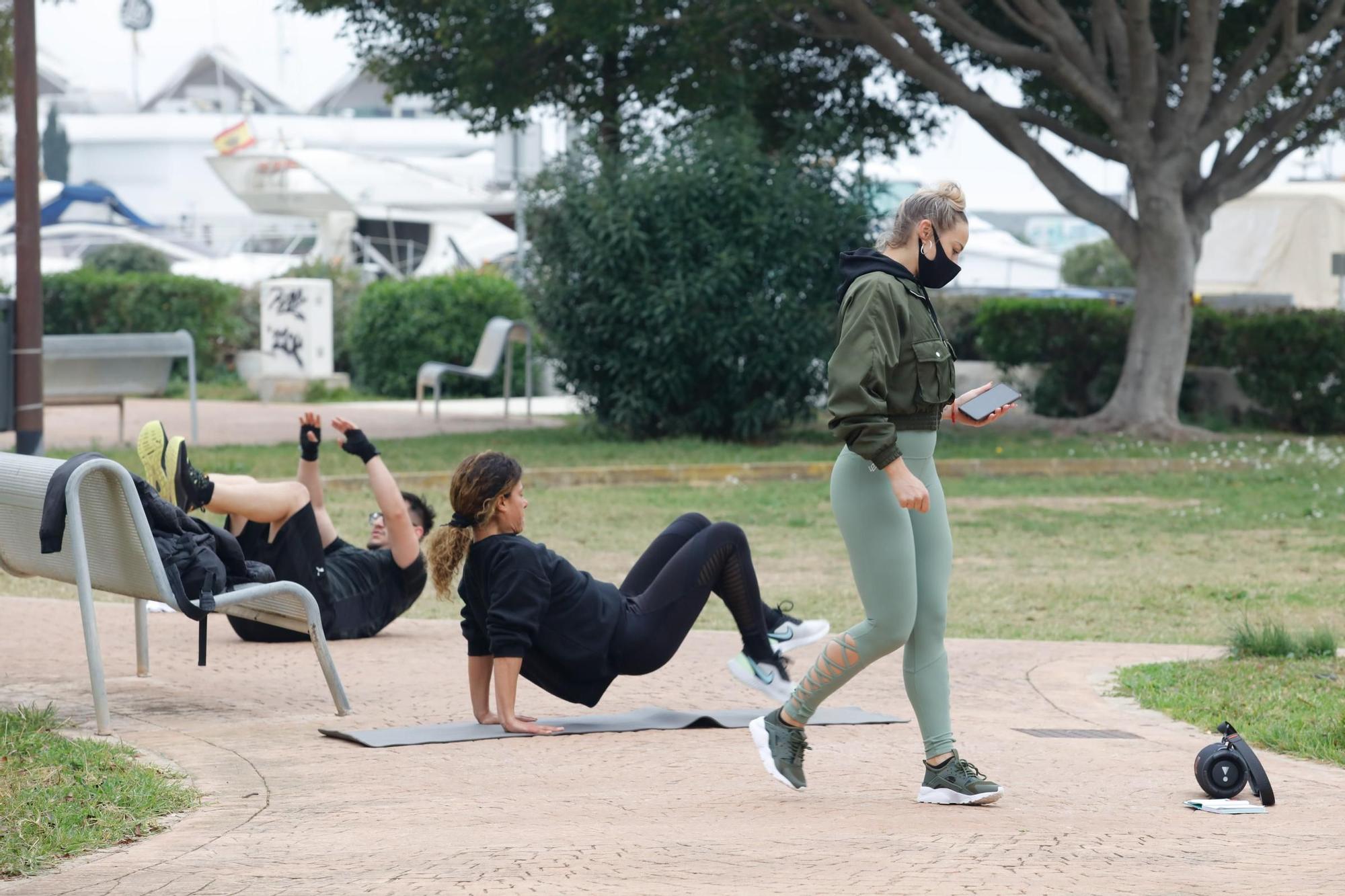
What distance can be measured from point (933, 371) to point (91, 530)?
9.32 ft

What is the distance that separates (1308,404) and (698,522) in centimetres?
1513

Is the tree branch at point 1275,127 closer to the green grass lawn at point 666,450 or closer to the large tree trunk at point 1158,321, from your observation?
the large tree trunk at point 1158,321

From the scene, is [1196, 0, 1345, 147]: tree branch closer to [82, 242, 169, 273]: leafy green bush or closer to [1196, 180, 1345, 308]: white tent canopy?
[1196, 180, 1345, 308]: white tent canopy

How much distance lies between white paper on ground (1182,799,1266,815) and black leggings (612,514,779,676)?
1.63m

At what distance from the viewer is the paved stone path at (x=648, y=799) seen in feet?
13.0

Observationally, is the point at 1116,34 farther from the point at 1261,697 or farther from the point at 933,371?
the point at 933,371

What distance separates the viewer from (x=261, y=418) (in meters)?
20.7

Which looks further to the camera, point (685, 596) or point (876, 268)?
point (685, 596)

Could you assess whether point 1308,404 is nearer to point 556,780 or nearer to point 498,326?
point 498,326

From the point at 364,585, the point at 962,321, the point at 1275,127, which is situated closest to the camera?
the point at 364,585

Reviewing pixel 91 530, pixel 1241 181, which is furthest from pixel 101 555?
pixel 1241 181

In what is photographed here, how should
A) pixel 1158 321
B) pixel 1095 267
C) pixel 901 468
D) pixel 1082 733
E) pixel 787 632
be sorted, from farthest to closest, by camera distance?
1. pixel 1095 267
2. pixel 1158 321
3. pixel 787 632
4. pixel 1082 733
5. pixel 901 468

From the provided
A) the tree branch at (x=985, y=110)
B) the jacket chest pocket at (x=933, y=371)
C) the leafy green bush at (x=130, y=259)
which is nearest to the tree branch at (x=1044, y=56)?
the tree branch at (x=985, y=110)

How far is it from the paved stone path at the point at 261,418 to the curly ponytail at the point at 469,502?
1070 cm
